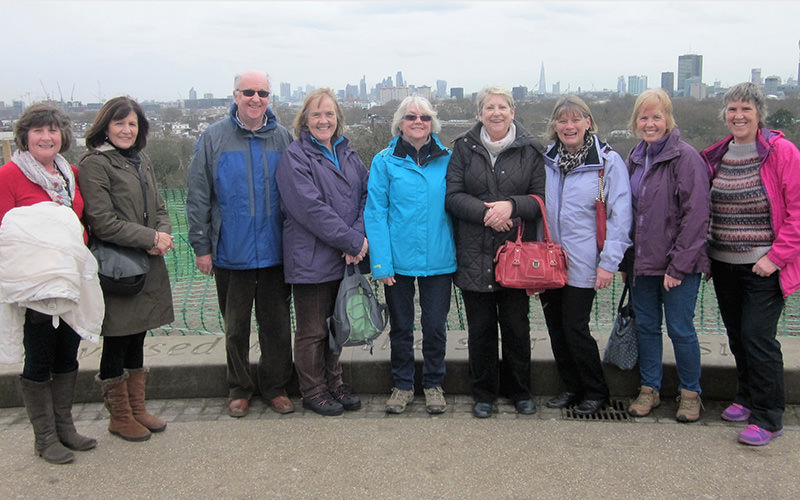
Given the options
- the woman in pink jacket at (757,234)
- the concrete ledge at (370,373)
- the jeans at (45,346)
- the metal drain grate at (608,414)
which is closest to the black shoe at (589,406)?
the metal drain grate at (608,414)

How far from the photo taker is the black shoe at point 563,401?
4191mm

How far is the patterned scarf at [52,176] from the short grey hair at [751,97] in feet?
11.9

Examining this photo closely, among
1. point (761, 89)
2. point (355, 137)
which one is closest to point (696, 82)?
point (355, 137)

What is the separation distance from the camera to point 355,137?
20.9 meters

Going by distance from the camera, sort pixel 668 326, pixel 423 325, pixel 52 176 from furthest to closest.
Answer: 1. pixel 423 325
2. pixel 668 326
3. pixel 52 176

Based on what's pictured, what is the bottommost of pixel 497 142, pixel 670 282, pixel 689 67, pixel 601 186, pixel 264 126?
pixel 670 282

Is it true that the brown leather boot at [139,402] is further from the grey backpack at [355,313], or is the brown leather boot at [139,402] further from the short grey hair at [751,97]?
the short grey hair at [751,97]

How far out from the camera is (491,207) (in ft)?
12.6

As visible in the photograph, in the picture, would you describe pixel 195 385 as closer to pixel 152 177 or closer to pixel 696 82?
pixel 152 177

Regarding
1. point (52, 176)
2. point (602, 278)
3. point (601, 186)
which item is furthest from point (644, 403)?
point (52, 176)

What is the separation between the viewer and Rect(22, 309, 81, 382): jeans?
135 inches

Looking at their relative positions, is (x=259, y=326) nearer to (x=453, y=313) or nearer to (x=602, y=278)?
(x=602, y=278)

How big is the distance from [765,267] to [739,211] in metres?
0.35

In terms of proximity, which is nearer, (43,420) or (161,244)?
(43,420)
